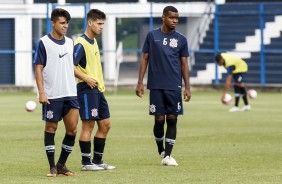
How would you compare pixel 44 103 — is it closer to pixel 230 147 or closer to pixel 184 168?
pixel 184 168

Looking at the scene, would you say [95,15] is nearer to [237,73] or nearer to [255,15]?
[237,73]

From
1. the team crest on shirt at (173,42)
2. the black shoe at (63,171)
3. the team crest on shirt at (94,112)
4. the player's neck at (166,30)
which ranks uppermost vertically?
the player's neck at (166,30)

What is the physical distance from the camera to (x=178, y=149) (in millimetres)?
17609

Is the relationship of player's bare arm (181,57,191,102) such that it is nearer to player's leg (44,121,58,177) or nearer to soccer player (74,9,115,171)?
soccer player (74,9,115,171)

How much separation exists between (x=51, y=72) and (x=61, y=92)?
28 cm

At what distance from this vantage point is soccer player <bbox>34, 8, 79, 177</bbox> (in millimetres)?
13500

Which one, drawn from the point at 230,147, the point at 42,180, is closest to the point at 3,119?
the point at 230,147

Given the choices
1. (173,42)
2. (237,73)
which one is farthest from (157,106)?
(237,73)

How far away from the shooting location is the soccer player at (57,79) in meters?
13.5

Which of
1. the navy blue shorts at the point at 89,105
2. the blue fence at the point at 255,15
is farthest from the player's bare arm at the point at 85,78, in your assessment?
the blue fence at the point at 255,15

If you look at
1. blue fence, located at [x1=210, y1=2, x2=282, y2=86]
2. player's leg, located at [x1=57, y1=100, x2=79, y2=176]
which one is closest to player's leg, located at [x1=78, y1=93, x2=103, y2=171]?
player's leg, located at [x1=57, y1=100, x2=79, y2=176]

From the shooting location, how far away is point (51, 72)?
13.6 m

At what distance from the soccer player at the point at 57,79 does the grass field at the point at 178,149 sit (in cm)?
61

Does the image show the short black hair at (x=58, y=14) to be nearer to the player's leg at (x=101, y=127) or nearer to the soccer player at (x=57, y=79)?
the soccer player at (x=57, y=79)
